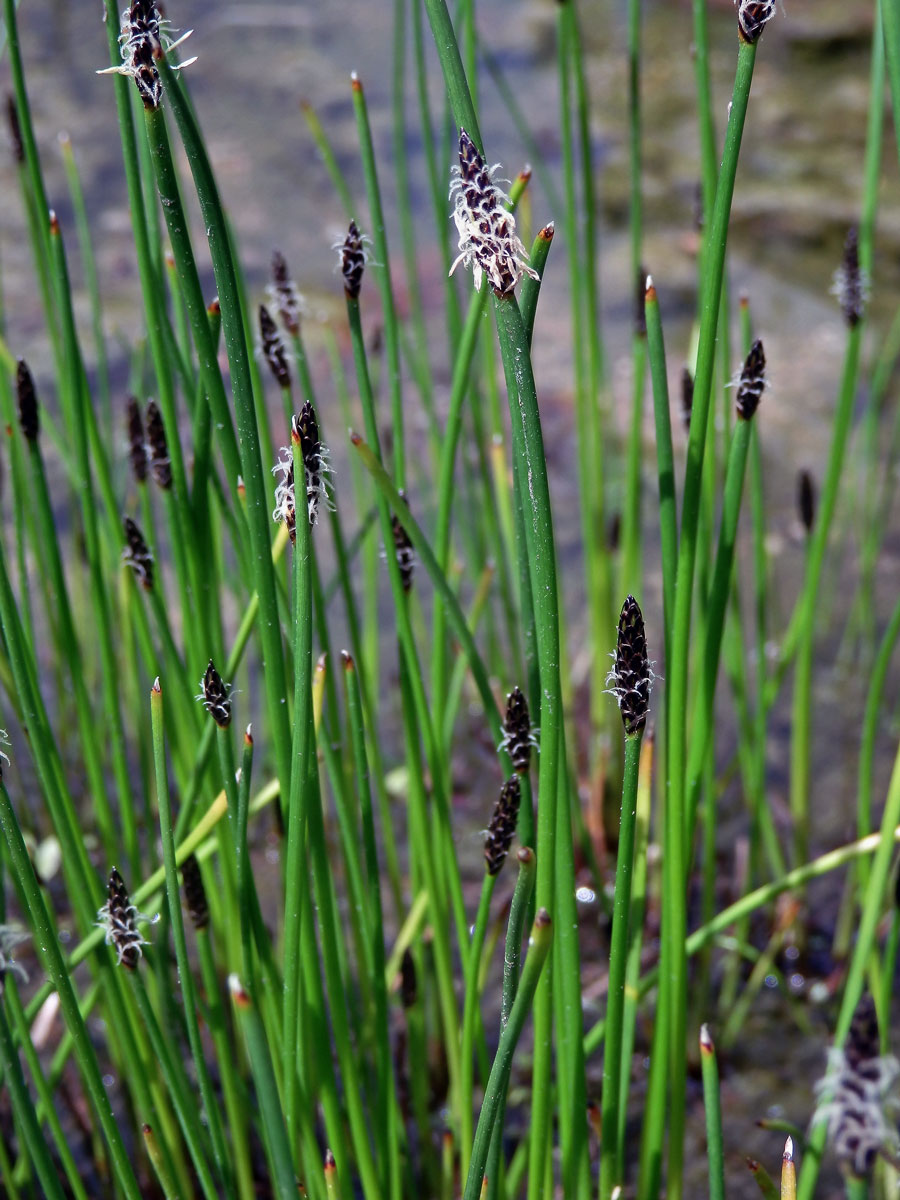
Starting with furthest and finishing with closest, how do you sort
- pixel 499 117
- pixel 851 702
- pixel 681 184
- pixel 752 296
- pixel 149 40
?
pixel 499 117 < pixel 681 184 < pixel 752 296 < pixel 851 702 < pixel 149 40

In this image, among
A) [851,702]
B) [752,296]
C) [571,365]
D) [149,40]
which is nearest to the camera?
[149,40]

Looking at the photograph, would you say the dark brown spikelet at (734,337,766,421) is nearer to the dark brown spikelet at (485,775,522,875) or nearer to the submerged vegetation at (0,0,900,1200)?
the submerged vegetation at (0,0,900,1200)

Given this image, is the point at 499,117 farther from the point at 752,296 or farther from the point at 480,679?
the point at 480,679

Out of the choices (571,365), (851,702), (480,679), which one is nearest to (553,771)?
(480,679)

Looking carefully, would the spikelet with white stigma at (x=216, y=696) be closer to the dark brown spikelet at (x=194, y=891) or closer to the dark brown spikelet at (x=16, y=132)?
the dark brown spikelet at (x=194, y=891)

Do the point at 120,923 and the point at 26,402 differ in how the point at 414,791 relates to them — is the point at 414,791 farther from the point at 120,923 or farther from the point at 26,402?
the point at 26,402

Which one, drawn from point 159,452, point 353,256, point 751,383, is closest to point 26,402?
point 159,452
